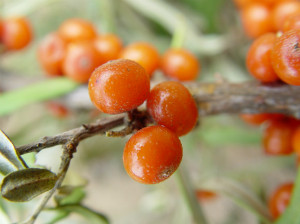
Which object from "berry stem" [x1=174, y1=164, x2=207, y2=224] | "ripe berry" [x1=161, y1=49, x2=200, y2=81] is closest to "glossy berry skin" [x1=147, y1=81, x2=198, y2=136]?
"berry stem" [x1=174, y1=164, x2=207, y2=224]

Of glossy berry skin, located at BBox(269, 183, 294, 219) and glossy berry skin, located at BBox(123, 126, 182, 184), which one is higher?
glossy berry skin, located at BBox(123, 126, 182, 184)

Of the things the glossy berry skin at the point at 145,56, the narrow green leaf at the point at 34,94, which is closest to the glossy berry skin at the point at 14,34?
the narrow green leaf at the point at 34,94

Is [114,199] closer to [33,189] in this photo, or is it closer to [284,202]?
[284,202]

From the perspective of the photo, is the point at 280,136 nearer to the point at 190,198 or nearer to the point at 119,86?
the point at 190,198

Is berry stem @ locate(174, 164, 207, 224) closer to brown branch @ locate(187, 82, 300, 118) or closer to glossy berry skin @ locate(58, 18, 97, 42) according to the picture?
brown branch @ locate(187, 82, 300, 118)

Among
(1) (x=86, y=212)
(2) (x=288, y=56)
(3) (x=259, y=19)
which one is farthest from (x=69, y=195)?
(3) (x=259, y=19)

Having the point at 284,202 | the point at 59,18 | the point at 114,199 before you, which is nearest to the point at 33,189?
the point at 284,202
